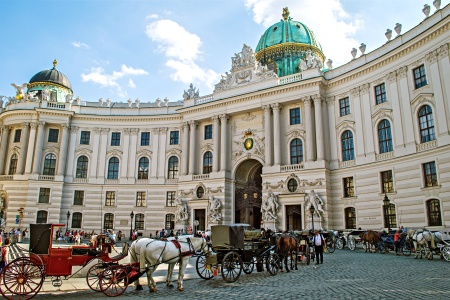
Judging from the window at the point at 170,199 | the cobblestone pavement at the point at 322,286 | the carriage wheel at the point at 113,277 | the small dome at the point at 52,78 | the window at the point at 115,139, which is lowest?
the cobblestone pavement at the point at 322,286

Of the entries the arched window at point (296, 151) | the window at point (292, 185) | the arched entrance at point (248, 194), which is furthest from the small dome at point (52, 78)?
the window at point (292, 185)

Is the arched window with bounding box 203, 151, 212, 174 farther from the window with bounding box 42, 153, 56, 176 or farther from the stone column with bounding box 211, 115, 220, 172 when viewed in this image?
the window with bounding box 42, 153, 56, 176

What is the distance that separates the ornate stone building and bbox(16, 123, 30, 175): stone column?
13cm

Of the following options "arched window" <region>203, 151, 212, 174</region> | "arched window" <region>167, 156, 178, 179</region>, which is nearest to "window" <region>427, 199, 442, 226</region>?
"arched window" <region>203, 151, 212, 174</region>

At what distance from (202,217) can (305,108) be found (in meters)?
16.1

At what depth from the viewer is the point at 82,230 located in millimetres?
43344

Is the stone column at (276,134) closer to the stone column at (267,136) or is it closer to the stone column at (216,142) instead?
the stone column at (267,136)

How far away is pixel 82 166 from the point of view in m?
45.8

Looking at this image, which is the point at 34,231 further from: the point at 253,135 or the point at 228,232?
the point at 253,135

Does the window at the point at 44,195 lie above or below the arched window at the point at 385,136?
below

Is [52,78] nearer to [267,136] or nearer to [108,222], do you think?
[108,222]

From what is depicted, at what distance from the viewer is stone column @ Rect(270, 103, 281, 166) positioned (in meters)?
36.7

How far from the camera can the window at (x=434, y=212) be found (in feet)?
85.3

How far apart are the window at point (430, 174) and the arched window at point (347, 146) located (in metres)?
7.05
